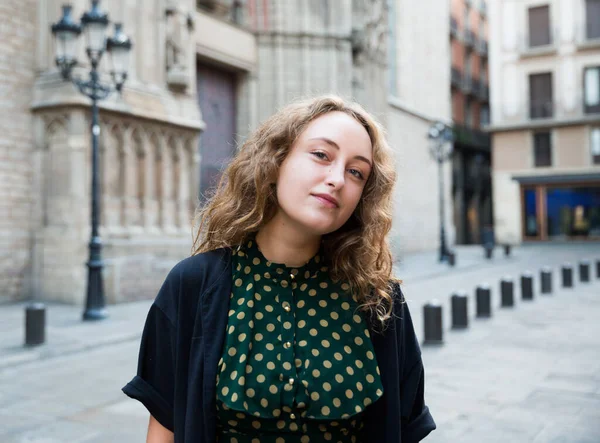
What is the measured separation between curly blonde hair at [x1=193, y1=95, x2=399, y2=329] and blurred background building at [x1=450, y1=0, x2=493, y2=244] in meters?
39.9

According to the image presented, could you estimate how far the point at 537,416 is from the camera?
4887 mm

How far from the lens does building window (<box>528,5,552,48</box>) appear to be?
1485 inches

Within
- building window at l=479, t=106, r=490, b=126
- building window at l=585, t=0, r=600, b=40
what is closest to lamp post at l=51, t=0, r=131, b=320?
building window at l=585, t=0, r=600, b=40

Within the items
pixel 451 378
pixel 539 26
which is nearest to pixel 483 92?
pixel 539 26

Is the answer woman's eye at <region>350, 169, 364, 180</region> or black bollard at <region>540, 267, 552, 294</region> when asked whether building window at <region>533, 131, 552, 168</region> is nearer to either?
black bollard at <region>540, 267, 552, 294</region>

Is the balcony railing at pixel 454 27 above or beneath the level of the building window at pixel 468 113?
above

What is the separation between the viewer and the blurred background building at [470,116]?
136 ft

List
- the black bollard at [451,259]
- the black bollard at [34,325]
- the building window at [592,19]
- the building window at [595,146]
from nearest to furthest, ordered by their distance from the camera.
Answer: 1. the black bollard at [34,325]
2. the black bollard at [451,259]
3. the building window at [595,146]
4. the building window at [592,19]

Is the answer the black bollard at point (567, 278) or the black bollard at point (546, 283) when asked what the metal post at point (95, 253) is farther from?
the black bollard at point (567, 278)

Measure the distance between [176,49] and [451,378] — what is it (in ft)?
34.9

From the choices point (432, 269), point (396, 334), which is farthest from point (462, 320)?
point (432, 269)

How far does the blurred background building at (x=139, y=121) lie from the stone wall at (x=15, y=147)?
0.02 metres

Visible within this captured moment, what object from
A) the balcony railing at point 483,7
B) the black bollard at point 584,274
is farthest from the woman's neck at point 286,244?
the balcony railing at point 483,7

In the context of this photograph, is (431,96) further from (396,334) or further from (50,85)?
(396,334)
